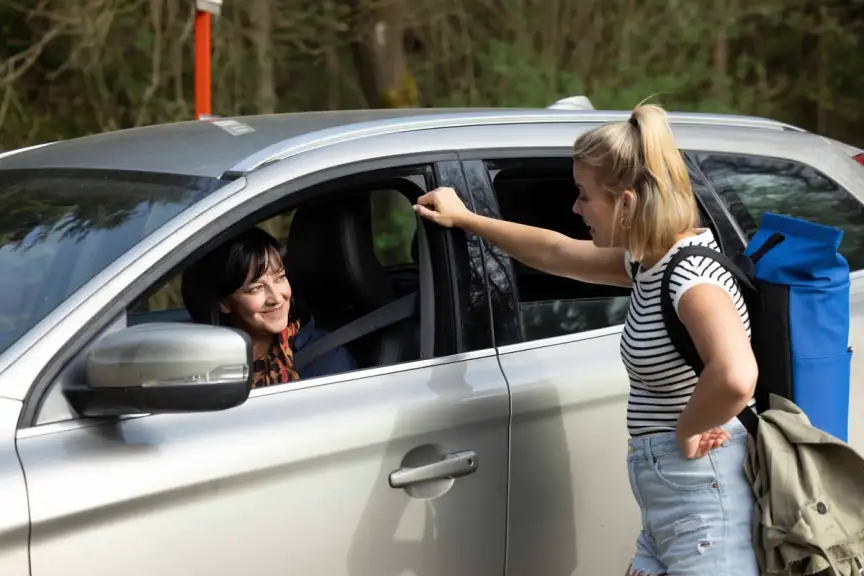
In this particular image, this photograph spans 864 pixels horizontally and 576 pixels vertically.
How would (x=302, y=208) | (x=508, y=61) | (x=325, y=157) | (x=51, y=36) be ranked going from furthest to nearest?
(x=508, y=61) → (x=51, y=36) → (x=302, y=208) → (x=325, y=157)

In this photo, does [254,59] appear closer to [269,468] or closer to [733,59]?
[733,59]

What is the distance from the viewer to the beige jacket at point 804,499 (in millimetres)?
2373

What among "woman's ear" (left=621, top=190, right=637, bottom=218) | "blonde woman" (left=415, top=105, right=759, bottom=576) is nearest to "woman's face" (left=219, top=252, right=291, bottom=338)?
"blonde woman" (left=415, top=105, right=759, bottom=576)

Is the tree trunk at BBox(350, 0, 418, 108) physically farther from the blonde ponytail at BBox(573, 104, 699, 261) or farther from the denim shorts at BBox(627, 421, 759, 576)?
the denim shorts at BBox(627, 421, 759, 576)

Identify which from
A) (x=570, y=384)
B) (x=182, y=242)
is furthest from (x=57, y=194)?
(x=570, y=384)

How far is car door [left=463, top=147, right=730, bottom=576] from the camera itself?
2732 millimetres

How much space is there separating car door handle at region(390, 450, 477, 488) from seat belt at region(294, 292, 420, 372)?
54 centimetres

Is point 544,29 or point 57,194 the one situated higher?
point 544,29

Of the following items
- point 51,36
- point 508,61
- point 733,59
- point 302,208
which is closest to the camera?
point 302,208

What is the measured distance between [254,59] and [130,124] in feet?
3.83

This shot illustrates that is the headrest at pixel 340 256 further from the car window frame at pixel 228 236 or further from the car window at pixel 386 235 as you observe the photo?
the car window frame at pixel 228 236

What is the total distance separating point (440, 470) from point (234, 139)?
0.94m

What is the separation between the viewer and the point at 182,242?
2307mm

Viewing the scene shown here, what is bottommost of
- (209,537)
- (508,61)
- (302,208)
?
(209,537)
